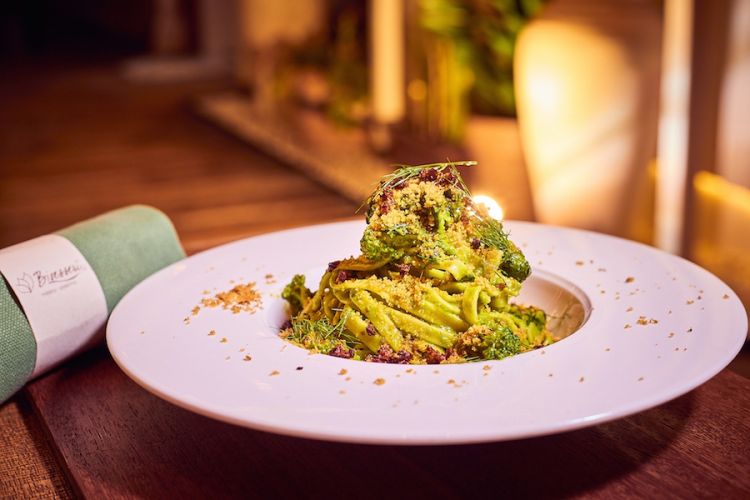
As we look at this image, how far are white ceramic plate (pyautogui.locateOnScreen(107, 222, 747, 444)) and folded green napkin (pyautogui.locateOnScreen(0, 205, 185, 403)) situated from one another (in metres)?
0.08

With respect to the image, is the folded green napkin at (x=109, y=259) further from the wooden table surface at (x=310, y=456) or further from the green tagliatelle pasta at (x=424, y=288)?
the green tagliatelle pasta at (x=424, y=288)

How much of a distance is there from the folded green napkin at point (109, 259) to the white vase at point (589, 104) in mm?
1696

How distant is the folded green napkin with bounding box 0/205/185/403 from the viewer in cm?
116

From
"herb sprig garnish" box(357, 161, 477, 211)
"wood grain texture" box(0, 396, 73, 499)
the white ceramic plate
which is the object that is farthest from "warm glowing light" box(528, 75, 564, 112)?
"wood grain texture" box(0, 396, 73, 499)

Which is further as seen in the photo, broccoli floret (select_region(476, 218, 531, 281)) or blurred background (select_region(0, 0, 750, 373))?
blurred background (select_region(0, 0, 750, 373))

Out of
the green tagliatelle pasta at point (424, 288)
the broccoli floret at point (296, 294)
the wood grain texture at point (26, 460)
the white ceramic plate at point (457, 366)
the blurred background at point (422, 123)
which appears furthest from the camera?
the blurred background at point (422, 123)

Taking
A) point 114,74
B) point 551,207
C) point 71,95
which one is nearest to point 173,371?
point 551,207

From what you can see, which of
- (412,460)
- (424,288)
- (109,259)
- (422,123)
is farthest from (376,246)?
(422,123)

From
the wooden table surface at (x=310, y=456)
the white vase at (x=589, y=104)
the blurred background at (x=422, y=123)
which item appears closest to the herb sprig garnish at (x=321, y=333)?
the wooden table surface at (x=310, y=456)

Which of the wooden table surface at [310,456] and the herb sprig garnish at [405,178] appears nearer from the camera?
the wooden table surface at [310,456]

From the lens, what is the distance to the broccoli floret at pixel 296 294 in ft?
4.15

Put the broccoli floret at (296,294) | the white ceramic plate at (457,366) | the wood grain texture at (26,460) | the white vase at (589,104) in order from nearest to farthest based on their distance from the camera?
the white ceramic plate at (457,366) < the wood grain texture at (26,460) < the broccoli floret at (296,294) < the white vase at (589,104)

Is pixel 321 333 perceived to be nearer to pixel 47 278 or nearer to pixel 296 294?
pixel 296 294

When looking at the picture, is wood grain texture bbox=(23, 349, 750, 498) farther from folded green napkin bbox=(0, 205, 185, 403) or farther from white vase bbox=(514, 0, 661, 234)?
white vase bbox=(514, 0, 661, 234)
